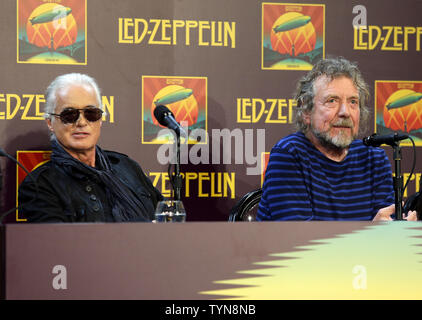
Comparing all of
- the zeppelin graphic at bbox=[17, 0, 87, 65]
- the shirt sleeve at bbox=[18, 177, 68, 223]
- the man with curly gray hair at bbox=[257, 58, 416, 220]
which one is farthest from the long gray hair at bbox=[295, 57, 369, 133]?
the zeppelin graphic at bbox=[17, 0, 87, 65]

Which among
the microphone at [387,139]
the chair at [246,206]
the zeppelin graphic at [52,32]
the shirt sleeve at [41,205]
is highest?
the zeppelin graphic at [52,32]

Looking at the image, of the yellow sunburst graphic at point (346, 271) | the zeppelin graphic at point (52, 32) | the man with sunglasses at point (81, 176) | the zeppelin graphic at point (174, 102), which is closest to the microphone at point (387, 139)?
the yellow sunburst graphic at point (346, 271)

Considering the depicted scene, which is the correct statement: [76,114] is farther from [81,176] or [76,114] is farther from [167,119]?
[167,119]

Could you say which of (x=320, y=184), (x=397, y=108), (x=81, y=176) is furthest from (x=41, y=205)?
(x=397, y=108)

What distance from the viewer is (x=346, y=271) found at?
1.24m

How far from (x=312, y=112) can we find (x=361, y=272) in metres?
1.59

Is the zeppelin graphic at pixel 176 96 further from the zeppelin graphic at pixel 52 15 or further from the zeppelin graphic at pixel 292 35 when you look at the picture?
the zeppelin graphic at pixel 52 15

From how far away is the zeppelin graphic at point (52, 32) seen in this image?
3.27 m

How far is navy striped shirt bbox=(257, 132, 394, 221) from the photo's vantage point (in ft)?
8.02

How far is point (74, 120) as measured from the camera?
2777 millimetres

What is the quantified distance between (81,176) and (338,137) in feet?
3.95

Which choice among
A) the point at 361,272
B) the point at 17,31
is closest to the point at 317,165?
the point at 361,272
